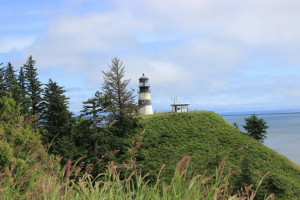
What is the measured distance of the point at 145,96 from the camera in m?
49.0

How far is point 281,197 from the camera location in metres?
20.4

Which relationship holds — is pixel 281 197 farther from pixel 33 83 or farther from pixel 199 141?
pixel 33 83

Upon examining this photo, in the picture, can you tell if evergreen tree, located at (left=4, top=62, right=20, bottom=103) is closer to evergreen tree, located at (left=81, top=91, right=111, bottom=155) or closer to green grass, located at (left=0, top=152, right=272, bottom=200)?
evergreen tree, located at (left=81, top=91, right=111, bottom=155)

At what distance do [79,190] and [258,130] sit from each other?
1599 inches

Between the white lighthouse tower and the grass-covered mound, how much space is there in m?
7.64

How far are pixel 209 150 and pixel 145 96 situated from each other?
72.4 feet

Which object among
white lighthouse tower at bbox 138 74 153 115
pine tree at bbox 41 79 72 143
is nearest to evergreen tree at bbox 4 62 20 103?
pine tree at bbox 41 79 72 143

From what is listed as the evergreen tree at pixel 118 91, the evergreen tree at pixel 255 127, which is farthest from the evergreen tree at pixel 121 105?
the evergreen tree at pixel 255 127

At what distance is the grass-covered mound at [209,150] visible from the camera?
23.0 metres

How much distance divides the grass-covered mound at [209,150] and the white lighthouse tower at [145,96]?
7.64 m

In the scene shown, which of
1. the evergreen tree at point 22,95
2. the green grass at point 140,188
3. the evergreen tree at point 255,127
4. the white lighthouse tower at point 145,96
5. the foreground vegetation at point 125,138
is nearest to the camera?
the green grass at point 140,188

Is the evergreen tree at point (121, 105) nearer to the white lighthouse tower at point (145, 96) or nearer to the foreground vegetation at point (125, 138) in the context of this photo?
the foreground vegetation at point (125, 138)

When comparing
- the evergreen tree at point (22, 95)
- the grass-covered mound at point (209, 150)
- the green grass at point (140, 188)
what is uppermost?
the evergreen tree at point (22, 95)

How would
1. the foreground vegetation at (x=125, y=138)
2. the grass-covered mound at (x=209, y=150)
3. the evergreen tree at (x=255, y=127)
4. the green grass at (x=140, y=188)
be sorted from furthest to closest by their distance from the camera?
the evergreen tree at (x=255, y=127), the grass-covered mound at (x=209, y=150), the foreground vegetation at (x=125, y=138), the green grass at (x=140, y=188)
